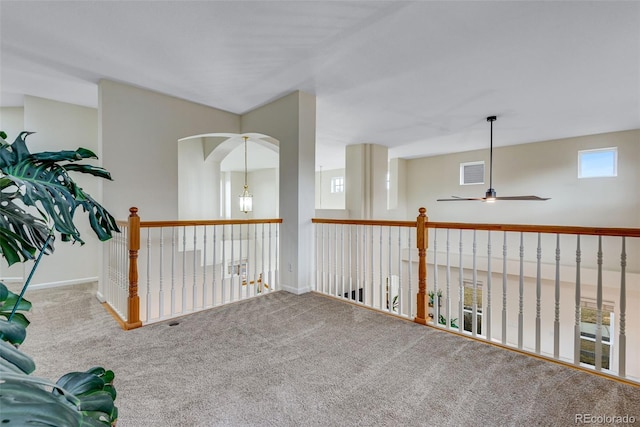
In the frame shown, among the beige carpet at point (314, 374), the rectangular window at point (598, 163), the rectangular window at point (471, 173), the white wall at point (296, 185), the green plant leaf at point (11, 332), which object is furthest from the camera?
the rectangular window at point (471, 173)

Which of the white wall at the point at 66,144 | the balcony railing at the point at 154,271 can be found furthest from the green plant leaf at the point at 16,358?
the white wall at the point at 66,144

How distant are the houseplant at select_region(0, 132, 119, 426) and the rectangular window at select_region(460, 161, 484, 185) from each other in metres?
7.53

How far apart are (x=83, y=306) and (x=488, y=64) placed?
5.07 metres

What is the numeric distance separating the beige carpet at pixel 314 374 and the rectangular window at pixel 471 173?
5.59 m

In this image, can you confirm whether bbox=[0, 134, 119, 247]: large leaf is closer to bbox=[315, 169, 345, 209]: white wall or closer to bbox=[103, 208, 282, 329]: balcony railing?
bbox=[103, 208, 282, 329]: balcony railing

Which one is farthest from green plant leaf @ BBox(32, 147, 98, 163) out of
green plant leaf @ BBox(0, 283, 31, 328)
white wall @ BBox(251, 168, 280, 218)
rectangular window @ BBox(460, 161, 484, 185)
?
white wall @ BBox(251, 168, 280, 218)

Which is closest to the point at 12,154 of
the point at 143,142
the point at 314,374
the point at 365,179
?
the point at 314,374

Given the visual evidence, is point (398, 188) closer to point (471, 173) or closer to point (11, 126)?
point (471, 173)

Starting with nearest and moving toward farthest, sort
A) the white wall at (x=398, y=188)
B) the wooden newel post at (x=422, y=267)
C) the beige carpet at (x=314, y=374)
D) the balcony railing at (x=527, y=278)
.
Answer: the beige carpet at (x=314, y=374) < the wooden newel post at (x=422, y=267) < the balcony railing at (x=527, y=278) < the white wall at (x=398, y=188)

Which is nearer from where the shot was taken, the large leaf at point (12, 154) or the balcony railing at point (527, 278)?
the large leaf at point (12, 154)

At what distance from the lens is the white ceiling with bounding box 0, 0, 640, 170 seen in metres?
2.12

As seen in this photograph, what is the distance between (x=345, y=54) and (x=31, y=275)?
2.76m

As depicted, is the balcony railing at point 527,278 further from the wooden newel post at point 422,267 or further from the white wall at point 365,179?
the white wall at point 365,179

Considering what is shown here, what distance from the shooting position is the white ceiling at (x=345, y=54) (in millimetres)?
2123
